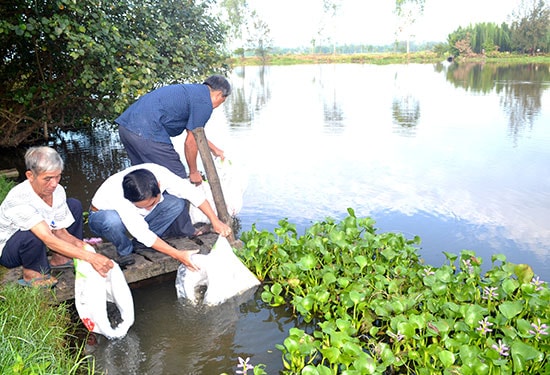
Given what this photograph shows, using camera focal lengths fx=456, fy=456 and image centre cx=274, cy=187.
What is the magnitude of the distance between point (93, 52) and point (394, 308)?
171 inches

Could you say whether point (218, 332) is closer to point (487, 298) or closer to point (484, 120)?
point (487, 298)

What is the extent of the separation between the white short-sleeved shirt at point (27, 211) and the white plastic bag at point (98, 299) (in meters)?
0.43

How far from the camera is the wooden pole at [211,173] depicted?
13.3 ft

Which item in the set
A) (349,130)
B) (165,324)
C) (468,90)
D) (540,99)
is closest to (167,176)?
(165,324)

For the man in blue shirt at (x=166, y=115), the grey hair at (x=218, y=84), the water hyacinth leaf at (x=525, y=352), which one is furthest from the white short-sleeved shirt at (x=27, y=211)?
the water hyacinth leaf at (x=525, y=352)

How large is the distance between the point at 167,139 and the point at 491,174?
487 centimetres

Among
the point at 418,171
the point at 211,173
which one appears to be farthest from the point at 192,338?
the point at 418,171

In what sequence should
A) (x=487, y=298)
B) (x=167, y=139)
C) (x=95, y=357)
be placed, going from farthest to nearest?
(x=167, y=139) < (x=487, y=298) < (x=95, y=357)

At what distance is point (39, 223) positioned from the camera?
2.94 metres

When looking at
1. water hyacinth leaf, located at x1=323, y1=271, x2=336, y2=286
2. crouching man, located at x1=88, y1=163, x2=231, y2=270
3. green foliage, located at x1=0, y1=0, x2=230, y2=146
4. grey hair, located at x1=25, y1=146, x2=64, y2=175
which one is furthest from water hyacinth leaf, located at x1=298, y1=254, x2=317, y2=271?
green foliage, located at x1=0, y1=0, x2=230, y2=146

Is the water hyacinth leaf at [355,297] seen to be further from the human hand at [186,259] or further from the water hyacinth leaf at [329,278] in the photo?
the human hand at [186,259]

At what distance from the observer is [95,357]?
2869mm

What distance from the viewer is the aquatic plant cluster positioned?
7.93 ft

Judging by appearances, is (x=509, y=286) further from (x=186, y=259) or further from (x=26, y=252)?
(x=26, y=252)
